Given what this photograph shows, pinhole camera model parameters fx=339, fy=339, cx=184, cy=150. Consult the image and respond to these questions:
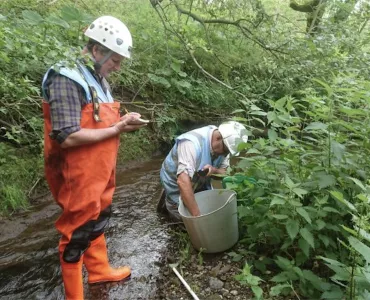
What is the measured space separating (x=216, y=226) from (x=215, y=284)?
1.55 feet

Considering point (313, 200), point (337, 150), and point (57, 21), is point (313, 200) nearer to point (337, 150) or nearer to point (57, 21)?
point (337, 150)

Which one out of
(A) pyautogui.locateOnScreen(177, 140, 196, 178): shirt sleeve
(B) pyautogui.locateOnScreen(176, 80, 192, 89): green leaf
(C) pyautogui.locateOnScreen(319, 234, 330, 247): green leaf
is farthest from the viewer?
(B) pyautogui.locateOnScreen(176, 80, 192, 89): green leaf

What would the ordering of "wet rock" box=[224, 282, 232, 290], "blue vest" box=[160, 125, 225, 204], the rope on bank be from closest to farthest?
the rope on bank
"wet rock" box=[224, 282, 232, 290]
"blue vest" box=[160, 125, 225, 204]

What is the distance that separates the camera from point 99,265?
9.48 ft

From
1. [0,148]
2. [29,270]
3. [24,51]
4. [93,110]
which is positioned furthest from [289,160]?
[0,148]

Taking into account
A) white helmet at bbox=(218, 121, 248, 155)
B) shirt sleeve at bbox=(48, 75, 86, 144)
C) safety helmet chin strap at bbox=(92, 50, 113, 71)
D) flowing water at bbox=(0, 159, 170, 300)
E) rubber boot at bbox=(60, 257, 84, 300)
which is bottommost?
flowing water at bbox=(0, 159, 170, 300)

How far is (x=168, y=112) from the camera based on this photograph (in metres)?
6.28

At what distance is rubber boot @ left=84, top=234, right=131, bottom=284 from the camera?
284cm

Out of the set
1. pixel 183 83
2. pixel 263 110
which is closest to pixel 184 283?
pixel 263 110

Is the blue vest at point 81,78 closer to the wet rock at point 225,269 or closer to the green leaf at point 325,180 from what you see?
the green leaf at point 325,180

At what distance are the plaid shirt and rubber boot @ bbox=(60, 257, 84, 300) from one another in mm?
968

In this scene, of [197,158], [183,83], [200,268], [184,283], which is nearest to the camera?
[184,283]

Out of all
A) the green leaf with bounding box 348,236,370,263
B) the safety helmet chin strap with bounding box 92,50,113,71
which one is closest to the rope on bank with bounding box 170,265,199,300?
the green leaf with bounding box 348,236,370,263

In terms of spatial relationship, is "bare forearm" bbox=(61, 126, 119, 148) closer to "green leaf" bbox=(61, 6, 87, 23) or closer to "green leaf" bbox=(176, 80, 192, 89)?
"green leaf" bbox=(61, 6, 87, 23)
